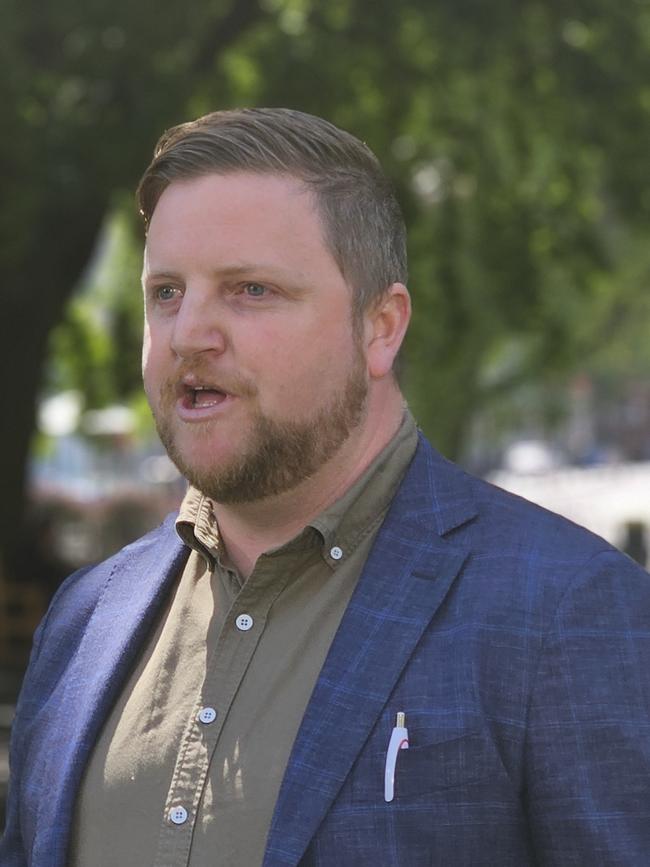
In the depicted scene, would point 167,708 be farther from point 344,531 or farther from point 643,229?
point 643,229

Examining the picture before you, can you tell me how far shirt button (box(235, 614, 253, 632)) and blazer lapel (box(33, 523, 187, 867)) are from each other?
228 millimetres

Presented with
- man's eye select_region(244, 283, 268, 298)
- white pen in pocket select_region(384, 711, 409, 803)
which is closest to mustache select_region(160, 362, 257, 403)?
man's eye select_region(244, 283, 268, 298)

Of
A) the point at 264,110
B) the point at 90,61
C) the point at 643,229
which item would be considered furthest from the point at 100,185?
the point at 264,110

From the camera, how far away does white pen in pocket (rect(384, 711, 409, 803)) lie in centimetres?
218

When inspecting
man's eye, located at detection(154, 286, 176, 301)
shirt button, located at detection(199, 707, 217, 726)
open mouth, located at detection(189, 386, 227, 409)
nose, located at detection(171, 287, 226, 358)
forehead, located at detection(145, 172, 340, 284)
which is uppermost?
forehead, located at detection(145, 172, 340, 284)

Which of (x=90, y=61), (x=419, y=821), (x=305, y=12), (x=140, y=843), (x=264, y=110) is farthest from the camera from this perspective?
(x=305, y=12)

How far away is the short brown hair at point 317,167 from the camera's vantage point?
8.05ft

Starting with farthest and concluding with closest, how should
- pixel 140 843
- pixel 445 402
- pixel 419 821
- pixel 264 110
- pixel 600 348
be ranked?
pixel 600 348 → pixel 445 402 → pixel 264 110 → pixel 140 843 → pixel 419 821

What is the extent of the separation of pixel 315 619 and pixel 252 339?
409 millimetres

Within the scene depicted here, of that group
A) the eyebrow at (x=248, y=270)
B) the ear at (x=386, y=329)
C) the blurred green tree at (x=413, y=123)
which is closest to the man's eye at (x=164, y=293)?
the eyebrow at (x=248, y=270)

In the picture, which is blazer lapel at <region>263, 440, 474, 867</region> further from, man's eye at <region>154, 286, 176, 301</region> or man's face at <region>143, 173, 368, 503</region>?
man's eye at <region>154, 286, 176, 301</region>

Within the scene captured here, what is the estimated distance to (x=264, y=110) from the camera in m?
2.54

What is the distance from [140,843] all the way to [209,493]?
500mm

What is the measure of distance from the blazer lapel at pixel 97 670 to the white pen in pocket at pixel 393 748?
51 cm
